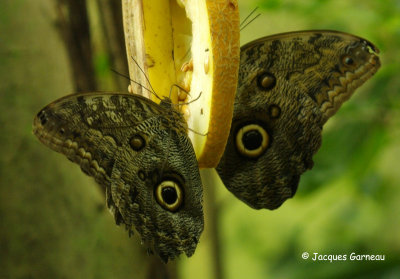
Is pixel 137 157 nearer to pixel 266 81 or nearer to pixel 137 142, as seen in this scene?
pixel 137 142

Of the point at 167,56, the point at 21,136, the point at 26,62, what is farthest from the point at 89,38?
the point at 167,56

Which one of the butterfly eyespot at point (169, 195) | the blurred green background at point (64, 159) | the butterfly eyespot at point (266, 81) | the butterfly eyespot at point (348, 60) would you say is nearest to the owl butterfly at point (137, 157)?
the butterfly eyespot at point (169, 195)

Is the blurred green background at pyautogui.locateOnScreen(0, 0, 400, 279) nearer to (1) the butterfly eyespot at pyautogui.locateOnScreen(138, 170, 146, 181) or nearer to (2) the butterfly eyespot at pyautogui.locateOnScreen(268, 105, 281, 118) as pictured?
(2) the butterfly eyespot at pyautogui.locateOnScreen(268, 105, 281, 118)

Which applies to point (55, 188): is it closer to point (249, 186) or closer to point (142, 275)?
point (142, 275)
